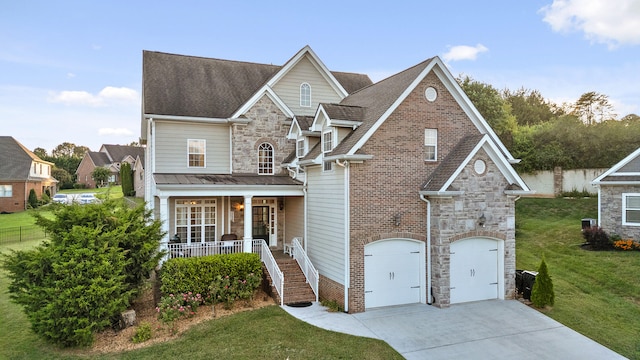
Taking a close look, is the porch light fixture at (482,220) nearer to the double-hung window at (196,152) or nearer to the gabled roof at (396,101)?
the gabled roof at (396,101)

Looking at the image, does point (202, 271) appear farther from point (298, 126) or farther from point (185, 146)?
point (298, 126)

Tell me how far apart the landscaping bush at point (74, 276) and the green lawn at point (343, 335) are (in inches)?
33.1

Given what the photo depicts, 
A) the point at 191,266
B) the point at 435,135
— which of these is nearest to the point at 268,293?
the point at 191,266

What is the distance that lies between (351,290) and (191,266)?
5227 millimetres

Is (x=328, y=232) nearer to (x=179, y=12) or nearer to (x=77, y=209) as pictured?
(x=77, y=209)

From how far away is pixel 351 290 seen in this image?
11.9 meters

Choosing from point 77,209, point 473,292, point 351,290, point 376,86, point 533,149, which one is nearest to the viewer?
point 77,209

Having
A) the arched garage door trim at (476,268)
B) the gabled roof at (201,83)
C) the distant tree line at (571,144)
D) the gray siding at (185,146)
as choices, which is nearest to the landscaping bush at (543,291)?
the arched garage door trim at (476,268)

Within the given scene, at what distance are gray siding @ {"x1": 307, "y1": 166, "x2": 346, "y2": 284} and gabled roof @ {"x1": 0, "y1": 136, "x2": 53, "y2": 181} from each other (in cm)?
3594

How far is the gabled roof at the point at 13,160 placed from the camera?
36.8 meters

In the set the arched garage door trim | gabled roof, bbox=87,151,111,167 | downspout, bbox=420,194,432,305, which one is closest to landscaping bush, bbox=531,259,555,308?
the arched garage door trim

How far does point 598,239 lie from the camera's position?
1909cm

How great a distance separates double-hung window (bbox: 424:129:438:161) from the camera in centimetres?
1331

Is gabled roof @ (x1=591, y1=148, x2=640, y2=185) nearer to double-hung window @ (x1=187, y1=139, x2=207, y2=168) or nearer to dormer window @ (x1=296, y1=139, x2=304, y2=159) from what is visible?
dormer window @ (x1=296, y1=139, x2=304, y2=159)
